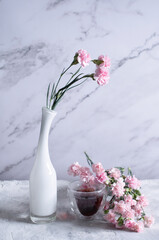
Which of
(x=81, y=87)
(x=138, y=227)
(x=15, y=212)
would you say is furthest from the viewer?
(x=81, y=87)

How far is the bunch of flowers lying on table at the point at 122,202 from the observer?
94 centimetres

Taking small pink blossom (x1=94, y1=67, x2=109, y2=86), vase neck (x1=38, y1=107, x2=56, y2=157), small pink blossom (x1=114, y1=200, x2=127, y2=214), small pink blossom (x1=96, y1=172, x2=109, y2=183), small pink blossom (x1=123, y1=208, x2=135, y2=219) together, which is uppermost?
small pink blossom (x1=94, y1=67, x2=109, y2=86)

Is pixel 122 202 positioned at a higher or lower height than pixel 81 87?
lower

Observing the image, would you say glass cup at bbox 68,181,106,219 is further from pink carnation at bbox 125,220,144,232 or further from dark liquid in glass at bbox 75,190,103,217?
pink carnation at bbox 125,220,144,232

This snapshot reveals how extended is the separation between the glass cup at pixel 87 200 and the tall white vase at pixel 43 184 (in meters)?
0.07

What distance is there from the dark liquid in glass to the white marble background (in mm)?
409

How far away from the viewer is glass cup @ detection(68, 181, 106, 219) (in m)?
0.99

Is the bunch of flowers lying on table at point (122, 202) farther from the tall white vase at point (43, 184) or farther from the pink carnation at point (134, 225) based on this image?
the tall white vase at point (43, 184)

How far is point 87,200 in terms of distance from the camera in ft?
3.26

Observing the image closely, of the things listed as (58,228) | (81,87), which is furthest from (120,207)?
(81,87)

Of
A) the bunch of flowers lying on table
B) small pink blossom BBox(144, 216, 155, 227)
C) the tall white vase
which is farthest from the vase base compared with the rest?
small pink blossom BBox(144, 216, 155, 227)

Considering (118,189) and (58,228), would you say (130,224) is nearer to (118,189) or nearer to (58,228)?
(118,189)

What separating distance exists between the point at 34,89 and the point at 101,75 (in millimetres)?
440

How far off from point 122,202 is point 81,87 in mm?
559
